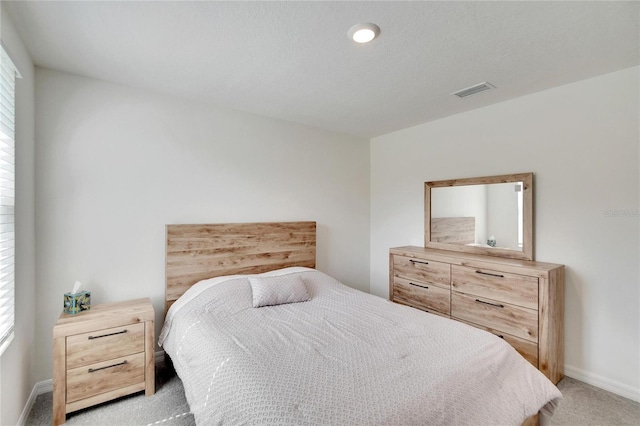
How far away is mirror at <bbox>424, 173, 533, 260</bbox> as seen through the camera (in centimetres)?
267

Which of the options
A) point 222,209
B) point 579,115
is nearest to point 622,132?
point 579,115

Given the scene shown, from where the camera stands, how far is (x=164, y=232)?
8.61 ft

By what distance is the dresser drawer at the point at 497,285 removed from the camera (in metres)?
2.29

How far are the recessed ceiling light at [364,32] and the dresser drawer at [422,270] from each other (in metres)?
2.09

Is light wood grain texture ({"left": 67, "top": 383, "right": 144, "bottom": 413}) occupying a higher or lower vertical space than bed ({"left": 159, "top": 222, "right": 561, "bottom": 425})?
lower

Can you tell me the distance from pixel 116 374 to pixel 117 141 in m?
1.77

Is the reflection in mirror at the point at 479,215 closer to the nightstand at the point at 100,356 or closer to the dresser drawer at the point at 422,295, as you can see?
the dresser drawer at the point at 422,295

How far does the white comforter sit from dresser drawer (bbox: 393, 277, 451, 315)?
81 cm

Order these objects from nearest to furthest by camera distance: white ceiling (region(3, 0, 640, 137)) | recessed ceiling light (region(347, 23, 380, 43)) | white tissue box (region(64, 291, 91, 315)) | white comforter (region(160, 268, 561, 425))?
white comforter (region(160, 268, 561, 425)) < white ceiling (region(3, 0, 640, 137)) < recessed ceiling light (region(347, 23, 380, 43)) < white tissue box (region(64, 291, 91, 315))

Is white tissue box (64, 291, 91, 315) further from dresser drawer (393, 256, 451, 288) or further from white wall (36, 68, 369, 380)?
dresser drawer (393, 256, 451, 288)

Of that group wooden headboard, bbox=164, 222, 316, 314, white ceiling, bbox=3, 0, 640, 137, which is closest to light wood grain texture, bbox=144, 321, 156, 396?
wooden headboard, bbox=164, 222, 316, 314

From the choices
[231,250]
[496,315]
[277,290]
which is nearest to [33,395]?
[231,250]

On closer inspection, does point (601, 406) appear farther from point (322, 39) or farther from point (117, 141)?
point (117, 141)

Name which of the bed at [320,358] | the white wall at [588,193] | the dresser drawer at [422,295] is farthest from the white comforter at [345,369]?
the white wall at [588,193]
